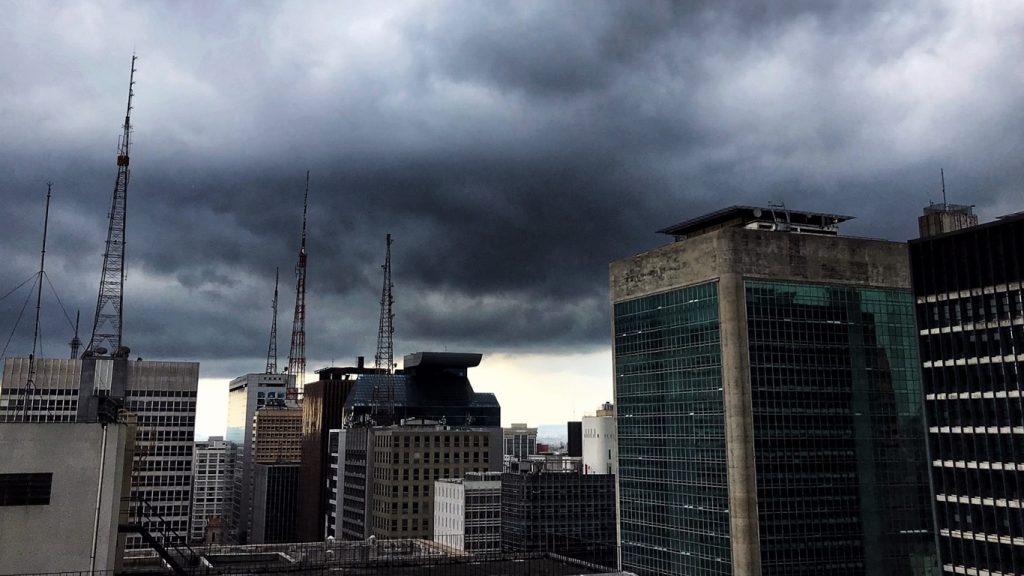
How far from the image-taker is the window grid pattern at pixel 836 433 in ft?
405

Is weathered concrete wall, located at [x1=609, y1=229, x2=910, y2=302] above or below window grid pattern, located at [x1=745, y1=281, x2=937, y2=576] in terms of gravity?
above

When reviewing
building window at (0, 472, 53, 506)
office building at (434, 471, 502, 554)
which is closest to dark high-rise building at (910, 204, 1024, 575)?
building window at (0, 472, 53, 506)

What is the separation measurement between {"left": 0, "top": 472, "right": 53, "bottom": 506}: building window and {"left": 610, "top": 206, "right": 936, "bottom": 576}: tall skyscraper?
95.6m

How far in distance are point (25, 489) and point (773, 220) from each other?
126 metres

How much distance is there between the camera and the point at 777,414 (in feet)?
413

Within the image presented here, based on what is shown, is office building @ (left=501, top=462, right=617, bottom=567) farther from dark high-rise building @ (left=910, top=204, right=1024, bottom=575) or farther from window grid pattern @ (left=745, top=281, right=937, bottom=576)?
dark high-rise building @ (left=910, top=204, right=1024, bottom=575)

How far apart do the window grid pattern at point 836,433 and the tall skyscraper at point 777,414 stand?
0.23 m

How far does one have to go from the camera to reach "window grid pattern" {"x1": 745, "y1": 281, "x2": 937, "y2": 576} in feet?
405

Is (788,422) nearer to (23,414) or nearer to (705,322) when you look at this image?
(705,322)

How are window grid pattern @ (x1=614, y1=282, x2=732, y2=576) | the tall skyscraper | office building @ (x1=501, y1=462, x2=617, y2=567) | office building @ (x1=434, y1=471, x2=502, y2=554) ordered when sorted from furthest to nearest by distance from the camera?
1. office building @ (x1=434, y1=471, x2=502, y2=554)
2. office building @ (x1=501, y1=462, x2=617, y2=567)
3. window grid pattern @ (x1=614, y1=282, x2=732, y2=576)
4. the tall skyscraper

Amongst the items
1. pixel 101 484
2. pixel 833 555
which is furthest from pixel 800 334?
pixel 101 484

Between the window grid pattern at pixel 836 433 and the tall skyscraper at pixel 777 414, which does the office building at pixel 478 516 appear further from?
the window grid pattern at pixel 836 433

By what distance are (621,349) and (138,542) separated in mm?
131957

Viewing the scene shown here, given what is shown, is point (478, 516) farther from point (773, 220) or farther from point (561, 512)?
point (773, 220)
